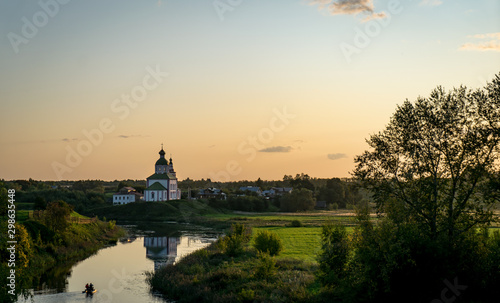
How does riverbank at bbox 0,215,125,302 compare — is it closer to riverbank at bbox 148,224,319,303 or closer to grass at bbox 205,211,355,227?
riverbank at bbox 148,224,319,303

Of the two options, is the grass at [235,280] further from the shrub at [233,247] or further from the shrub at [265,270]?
the shrub at [233,247]

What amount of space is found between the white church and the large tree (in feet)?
399

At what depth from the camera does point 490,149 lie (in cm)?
2609

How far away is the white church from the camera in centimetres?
14475

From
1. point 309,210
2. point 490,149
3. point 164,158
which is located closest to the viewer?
point 490,149

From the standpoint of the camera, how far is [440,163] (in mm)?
27328

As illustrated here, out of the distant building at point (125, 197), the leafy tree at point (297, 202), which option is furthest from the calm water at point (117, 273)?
the distant building at point (125, 197)

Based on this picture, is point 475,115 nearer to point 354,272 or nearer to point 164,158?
point 354,272

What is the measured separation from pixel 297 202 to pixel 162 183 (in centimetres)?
4610

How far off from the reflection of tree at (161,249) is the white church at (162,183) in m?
78.2

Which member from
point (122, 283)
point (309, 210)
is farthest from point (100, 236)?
point (309, 210)

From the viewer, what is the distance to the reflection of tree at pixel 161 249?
46125mm

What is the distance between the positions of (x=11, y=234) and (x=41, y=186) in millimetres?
131774

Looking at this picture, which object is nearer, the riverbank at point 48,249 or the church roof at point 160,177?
the riverbank at point 48,249
